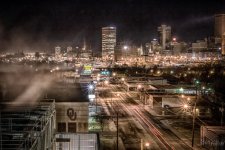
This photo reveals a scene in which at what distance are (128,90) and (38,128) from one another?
34461 millimetres

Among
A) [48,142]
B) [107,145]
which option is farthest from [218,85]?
[48,142]

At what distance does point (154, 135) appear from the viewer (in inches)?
824

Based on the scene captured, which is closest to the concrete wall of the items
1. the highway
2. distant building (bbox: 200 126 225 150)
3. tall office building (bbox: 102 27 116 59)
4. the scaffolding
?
the highway

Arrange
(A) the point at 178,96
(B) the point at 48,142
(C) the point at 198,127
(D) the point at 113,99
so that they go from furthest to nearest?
(D) the point at 113,99 < (A) the point at 178,96 < (C) the point at 198,127 < (B) the point at 48,142

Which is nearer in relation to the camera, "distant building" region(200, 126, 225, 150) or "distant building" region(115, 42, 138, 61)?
"distant building" region(200, 126, 225, 150)

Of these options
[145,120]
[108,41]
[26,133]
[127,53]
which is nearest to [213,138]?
[145,120]

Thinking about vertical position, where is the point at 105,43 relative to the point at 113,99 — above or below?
above

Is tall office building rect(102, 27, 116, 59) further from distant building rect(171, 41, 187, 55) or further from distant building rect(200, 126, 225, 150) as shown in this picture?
distant building rect(200, 126, 225, 150)

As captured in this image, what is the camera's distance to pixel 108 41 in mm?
175875

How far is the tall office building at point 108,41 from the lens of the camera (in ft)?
557

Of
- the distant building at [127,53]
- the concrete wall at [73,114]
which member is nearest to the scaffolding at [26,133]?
the concrete wall at [73,114]

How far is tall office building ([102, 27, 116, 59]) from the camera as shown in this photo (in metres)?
170

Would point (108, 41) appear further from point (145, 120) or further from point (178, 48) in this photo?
point (145, 120)

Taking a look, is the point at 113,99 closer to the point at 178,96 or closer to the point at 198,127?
the point at 178,96
